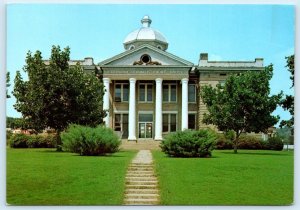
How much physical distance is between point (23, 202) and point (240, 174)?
5.23 meters

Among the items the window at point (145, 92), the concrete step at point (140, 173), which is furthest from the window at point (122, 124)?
the concrete step at point (140, 173)

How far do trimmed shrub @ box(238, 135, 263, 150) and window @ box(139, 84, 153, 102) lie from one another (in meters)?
4.75

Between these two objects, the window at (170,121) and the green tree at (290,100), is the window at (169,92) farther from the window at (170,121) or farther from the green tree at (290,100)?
the green tree at (290,100)

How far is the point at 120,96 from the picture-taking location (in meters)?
19.6

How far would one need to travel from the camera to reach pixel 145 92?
20594mm

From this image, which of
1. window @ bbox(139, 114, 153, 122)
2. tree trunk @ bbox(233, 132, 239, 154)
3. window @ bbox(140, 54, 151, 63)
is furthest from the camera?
window @ bbox(139, 114, 153, 122)

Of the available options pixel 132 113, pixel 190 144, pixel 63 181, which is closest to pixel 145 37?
pixel 132 113

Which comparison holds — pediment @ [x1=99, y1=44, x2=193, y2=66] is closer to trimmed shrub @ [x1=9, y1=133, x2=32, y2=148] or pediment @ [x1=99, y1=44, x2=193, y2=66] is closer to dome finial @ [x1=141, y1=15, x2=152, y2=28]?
dome finial @ [x1=141, y1=15, x2=152, y2=28]

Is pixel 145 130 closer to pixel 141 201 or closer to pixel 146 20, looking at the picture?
pixel 146 20

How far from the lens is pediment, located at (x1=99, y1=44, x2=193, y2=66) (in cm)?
1787

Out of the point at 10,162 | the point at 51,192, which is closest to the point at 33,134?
the point at 10,162

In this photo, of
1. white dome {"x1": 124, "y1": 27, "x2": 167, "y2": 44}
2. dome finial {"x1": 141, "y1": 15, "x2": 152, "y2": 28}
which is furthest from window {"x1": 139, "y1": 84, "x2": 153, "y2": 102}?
dome finial {"x1": 141, "y1": 15, "x2": 152, "y2": 28}

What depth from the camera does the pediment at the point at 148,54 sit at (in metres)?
17.9

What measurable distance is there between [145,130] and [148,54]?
9.26ft
